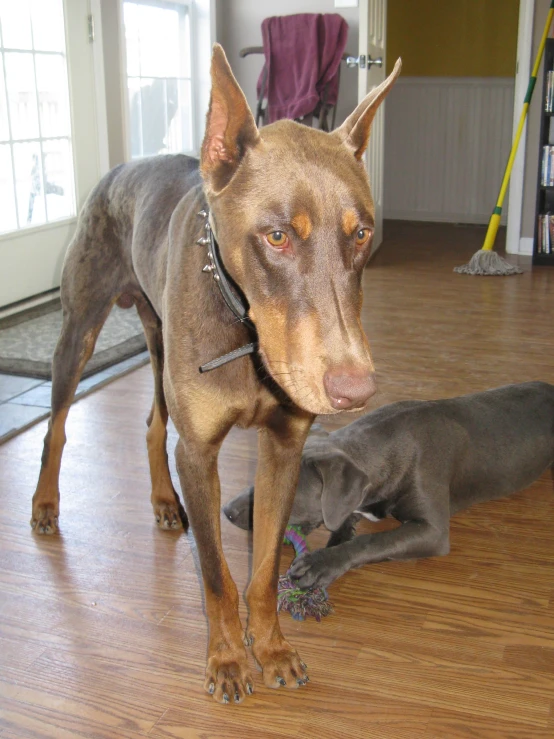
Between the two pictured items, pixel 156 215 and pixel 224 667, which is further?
pixel 156 215

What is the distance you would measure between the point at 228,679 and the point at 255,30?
5.39m

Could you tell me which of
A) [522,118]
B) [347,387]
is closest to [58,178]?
[522,118]

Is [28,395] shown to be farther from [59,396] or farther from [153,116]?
[153,116]

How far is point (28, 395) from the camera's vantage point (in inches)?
128

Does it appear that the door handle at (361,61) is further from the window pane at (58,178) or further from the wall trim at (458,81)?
the wall trim at (458,81)

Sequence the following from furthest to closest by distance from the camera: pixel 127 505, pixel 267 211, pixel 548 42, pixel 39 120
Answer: pixel 548 42 < pixel 39 120 < pixel 127 505 < pixel 267 211

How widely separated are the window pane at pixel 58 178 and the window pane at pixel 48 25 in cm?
51

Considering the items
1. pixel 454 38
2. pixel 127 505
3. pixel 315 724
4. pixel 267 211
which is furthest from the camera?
pixel 454 38

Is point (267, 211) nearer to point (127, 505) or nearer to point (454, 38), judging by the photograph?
point (127, 505)

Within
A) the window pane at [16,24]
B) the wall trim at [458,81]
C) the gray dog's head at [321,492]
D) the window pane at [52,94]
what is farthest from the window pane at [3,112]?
the wall trim at [458,81]

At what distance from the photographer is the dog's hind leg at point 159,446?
7.54 feet

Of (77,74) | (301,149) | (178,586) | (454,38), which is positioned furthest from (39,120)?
(454,38)

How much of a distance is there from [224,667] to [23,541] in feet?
2.74

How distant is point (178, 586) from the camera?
201 cm
